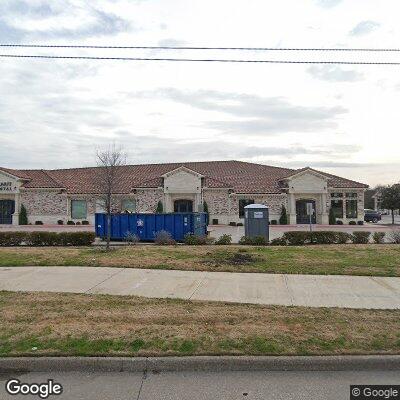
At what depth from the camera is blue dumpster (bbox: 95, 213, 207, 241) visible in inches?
888

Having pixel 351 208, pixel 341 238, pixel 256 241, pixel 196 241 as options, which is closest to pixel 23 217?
pixel 196 241

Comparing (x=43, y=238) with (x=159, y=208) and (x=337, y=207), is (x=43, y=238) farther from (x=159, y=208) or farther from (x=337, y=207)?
(x=337, y=207)

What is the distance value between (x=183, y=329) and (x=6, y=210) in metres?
41.0

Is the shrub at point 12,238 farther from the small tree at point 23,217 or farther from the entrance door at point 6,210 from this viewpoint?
the entrance door at point 6,210

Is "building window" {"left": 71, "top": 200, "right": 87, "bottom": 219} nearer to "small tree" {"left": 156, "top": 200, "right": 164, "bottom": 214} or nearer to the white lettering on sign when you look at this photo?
the white lettering on sign

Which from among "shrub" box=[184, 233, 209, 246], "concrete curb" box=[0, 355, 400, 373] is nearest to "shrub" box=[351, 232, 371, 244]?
"shrub" box=[184, 233, 209, 246]

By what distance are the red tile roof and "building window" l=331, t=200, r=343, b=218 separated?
157 centimetres

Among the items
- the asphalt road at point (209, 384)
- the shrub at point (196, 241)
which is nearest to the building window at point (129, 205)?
the shrub at point (196, 241)

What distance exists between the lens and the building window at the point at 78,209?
41.2 m

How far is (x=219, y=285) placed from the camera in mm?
9695

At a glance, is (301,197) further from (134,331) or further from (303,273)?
(134,331)

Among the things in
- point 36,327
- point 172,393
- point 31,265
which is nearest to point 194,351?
point 172,393

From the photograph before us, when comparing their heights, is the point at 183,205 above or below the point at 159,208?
above

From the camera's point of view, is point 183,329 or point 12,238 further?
point 12,238
